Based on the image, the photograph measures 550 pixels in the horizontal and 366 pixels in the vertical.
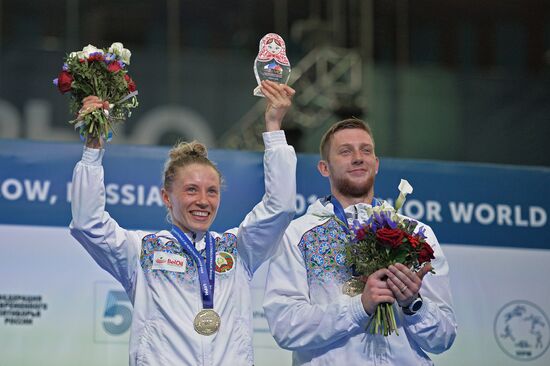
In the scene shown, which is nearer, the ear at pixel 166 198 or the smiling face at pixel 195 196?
the smiling face at pixel 195 196

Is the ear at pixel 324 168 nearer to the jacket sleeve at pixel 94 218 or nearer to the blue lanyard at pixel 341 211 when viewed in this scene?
the blue lanyard at pixel 341 211

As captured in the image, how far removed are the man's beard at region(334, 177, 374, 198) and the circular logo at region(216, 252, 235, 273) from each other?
2.17 feet

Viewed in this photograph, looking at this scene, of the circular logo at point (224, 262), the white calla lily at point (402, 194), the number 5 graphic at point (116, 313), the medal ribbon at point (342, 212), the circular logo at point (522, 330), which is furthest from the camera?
the circular logo at point (522, 330)

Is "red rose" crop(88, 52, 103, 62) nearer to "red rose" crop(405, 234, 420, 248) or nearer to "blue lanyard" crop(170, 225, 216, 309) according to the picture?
"blue lanyard" crop(170, 225, 216, 309)

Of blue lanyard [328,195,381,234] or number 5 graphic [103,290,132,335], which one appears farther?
number 5 graphic [103,290,132,335]

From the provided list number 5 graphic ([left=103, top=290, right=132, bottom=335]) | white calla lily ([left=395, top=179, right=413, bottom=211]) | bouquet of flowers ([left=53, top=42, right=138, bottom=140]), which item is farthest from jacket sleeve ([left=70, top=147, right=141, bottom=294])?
number 5 graphic ([left=103, top=290, right=132, bottom=335])

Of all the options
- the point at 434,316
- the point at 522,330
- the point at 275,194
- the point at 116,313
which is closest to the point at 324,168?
the point at 275,194

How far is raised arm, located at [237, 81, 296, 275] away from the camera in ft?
13.6

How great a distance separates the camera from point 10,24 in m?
7.61

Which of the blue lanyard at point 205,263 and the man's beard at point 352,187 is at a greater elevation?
the man's beard at point 352,187

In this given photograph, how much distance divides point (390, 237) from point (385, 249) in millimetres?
76

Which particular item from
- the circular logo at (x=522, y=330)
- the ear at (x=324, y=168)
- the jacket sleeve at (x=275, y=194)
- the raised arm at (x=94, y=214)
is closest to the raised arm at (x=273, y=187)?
the jacket sleeve at (x=275, y=194)

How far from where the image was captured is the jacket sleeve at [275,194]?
13.6 feet

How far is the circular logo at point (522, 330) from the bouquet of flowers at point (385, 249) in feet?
6.59
